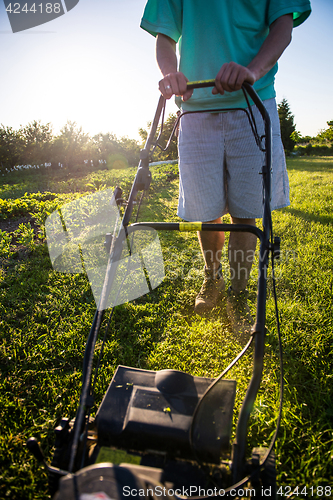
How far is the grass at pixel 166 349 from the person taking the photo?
1063 mm

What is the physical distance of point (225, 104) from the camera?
1417 millimetres

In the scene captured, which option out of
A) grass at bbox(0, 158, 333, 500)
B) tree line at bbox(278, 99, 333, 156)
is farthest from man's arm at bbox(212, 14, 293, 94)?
tree line at bbox(278, 99, 333, 156)

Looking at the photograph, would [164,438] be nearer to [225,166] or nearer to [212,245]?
[212,245]

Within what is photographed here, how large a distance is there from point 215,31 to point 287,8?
328 mm

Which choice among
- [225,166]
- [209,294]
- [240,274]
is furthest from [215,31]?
[209,294]

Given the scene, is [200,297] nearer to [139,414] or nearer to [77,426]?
[139,414]

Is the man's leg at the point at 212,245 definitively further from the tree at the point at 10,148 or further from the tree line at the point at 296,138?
the tree line at the point at 296,138

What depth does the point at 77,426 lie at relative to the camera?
0.72m

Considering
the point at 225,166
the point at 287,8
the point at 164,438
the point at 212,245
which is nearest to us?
the point at 164,438

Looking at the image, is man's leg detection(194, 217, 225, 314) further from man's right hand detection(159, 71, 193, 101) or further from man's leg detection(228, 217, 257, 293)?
man's right hand detection(159, 71, 193, 101)

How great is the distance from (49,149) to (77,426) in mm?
26897

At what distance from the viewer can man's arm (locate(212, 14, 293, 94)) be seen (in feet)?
3.23

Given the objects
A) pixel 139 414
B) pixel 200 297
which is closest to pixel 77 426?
pixel 139 414

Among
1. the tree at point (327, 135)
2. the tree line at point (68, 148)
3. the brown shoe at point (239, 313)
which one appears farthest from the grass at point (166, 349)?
the tree at point (327, 135)
